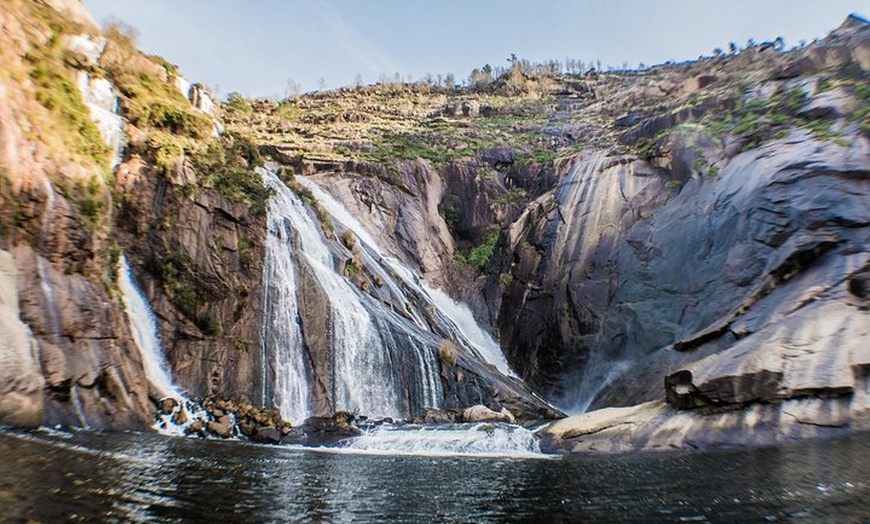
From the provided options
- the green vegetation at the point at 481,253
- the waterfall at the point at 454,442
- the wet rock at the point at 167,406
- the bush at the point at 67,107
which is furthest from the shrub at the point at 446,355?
the bush at the point at 67,107

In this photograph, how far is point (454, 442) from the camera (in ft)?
59.7

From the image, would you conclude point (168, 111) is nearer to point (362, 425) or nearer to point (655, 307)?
point (362, 425)

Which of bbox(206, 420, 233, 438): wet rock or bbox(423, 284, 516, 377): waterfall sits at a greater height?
bbox(423, 284, 516, 377): waterfall

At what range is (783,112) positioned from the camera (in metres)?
29.9

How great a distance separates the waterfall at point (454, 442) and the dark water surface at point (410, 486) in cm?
266

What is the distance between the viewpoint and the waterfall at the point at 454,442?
57.8 feet

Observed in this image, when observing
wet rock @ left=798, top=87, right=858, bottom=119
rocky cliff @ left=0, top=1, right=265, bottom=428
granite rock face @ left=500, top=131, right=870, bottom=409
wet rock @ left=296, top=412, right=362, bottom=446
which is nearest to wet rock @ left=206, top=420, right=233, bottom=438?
wet rock @ left=296, top=412, right=362, bottom=446

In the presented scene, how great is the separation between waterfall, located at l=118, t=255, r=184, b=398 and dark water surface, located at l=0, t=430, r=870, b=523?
5.77 meters

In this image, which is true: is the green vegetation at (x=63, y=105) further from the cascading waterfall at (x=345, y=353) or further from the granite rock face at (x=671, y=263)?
the granite rock face at (x=671, y=263)

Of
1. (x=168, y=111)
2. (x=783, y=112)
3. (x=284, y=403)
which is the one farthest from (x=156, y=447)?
(x=783, y=112)

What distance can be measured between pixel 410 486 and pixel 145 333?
15081mm

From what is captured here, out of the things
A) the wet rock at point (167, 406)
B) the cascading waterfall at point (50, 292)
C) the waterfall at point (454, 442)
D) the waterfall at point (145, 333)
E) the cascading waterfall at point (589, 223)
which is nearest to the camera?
the cascading waterfall at point (50, 292)

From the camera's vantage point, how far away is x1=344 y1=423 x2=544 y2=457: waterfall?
17.6m

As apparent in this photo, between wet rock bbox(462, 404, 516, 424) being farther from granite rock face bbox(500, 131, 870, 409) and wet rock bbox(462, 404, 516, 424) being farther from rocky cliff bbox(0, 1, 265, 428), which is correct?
rocky cliff bbox(0, 1, 265, 428)
